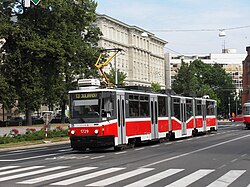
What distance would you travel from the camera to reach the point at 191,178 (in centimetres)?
1282

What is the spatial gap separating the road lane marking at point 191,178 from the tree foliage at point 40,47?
34.2 metres

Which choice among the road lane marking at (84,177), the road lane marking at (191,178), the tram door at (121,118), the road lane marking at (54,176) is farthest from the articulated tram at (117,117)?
the road lane marking at (191,178)

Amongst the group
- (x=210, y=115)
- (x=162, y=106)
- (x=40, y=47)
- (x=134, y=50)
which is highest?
(x=134, y=50)

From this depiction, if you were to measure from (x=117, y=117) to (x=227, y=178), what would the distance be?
1067 centimetres

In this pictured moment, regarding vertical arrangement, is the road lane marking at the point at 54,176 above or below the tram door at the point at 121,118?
below

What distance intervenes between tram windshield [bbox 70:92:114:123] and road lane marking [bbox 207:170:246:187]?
9.04 metres

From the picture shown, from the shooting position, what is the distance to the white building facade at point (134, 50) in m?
106

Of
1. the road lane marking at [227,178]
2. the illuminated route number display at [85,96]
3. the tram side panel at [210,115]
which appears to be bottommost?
the road lane marking at [227,178]

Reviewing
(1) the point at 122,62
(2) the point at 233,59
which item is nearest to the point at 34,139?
(1) the point at 122,62

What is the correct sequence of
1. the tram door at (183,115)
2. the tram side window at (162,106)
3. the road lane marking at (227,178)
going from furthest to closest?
the tram door at (183,115) → the tram side window at (162,106) → the road lane marking at (227,178)

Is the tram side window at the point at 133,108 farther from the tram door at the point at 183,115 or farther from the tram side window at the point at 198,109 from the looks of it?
the tram side window at the point at 198,109

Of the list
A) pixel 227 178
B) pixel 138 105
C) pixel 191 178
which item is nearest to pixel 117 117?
pixel 138 105

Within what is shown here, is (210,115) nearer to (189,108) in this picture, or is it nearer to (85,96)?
(189,108)

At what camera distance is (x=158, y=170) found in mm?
14836
